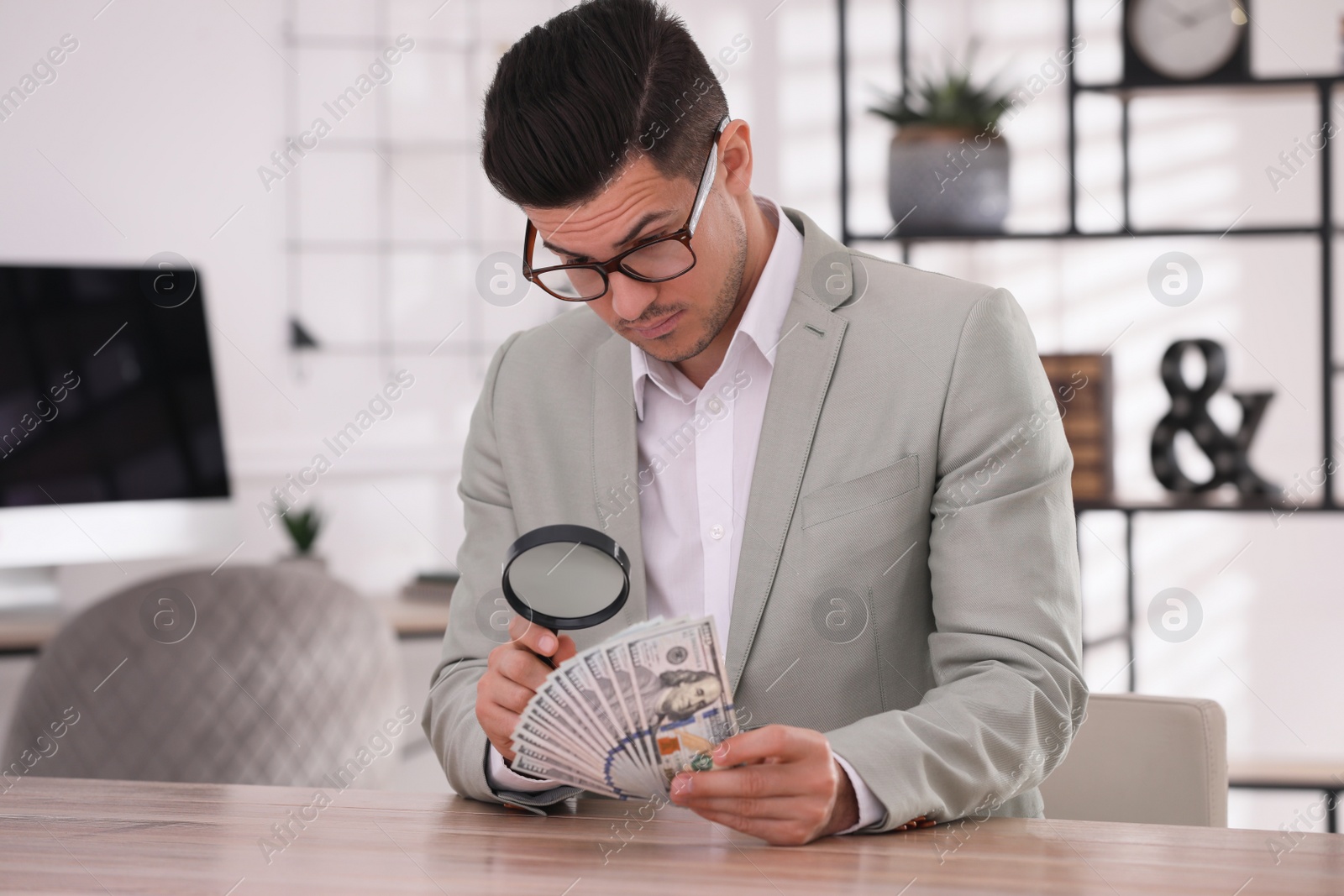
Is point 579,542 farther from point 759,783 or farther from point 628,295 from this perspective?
point 628,295

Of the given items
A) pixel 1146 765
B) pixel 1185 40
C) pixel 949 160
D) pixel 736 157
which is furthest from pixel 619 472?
pixel 1185 40

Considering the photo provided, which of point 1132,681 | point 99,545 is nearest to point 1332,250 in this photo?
point 1132,681

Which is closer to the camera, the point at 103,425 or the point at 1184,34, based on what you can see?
the point at 103,425

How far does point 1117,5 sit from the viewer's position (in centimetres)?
365

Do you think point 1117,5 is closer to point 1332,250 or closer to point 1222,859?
point 1332,250

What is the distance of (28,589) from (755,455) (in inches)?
95.5

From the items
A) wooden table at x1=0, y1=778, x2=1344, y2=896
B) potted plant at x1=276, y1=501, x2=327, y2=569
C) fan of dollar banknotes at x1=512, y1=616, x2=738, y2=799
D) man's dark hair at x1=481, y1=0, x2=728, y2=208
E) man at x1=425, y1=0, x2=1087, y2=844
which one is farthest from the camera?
potted plant at x1=276, y1=501, x2=327, y2=569

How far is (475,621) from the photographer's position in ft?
4.85

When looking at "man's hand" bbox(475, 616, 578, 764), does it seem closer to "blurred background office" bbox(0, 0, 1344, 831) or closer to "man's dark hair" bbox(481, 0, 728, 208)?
"man's dark hair" bbox(481, 0, 728, 208)

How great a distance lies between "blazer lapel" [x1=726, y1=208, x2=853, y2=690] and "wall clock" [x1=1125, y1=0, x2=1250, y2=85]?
2231 mm

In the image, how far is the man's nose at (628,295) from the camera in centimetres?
141

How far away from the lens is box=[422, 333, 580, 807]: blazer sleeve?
130cm

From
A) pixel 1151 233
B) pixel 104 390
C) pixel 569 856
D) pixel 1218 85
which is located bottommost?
pixel 569 856

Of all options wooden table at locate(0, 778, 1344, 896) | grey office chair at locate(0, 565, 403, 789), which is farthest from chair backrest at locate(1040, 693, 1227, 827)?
grey office chair at locate(0, 565, 403, 789)
